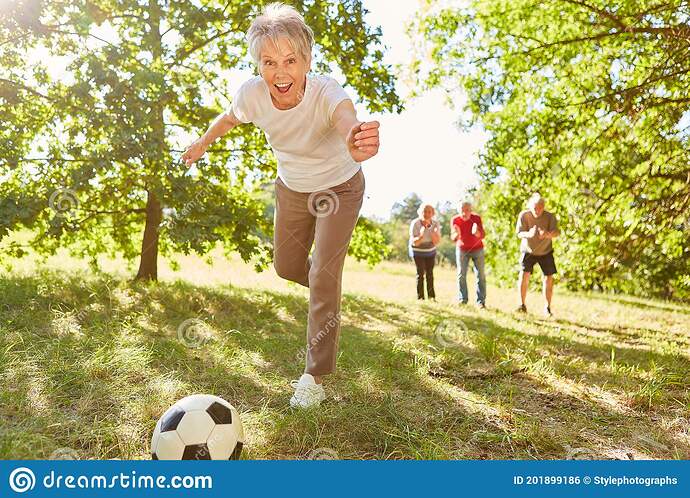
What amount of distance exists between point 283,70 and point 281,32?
0.62ft

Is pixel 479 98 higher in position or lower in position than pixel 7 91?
higher

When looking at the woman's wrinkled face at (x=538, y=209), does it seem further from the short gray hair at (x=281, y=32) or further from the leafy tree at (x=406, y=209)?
the leafy tree at (x=406, y=209)

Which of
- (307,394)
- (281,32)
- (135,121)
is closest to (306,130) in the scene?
(281,32)

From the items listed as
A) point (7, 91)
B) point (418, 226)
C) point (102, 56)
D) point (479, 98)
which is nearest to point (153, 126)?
point (102, 56)

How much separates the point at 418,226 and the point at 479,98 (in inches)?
113

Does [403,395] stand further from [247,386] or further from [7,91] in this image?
[7,91]

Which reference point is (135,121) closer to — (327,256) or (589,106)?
(327,256)

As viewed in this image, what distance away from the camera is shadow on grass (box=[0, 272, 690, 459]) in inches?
114

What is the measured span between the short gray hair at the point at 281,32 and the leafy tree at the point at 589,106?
5.47 metres

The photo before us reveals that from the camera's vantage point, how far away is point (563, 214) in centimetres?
995

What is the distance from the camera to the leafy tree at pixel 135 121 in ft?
19.9

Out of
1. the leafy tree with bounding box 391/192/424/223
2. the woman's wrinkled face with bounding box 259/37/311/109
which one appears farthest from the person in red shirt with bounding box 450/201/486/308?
the leafy tree with bounding box 391/192/424/223

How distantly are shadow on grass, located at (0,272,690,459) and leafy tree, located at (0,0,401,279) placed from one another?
1.01 metres

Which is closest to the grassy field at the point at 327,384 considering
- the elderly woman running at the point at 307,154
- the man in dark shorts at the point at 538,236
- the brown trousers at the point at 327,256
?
the brown trousers at the point at 327,256
